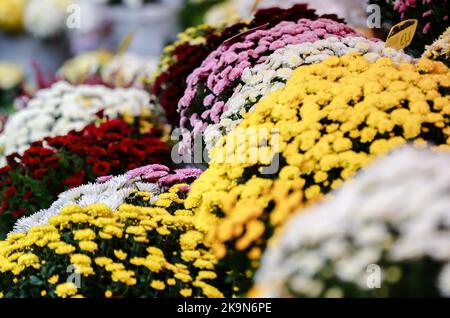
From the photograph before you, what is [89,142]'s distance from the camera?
11.5 ft

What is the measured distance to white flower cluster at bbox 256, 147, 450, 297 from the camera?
1667 mm

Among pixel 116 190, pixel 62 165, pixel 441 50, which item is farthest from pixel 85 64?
pixel 441 50

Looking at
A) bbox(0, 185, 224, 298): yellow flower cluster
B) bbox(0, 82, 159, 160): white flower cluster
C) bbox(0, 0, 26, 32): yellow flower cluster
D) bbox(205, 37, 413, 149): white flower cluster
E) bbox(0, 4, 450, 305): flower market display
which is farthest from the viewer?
bbox(0, 0, 26, 32): yellow flower cluster

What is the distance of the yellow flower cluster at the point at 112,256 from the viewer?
223cm

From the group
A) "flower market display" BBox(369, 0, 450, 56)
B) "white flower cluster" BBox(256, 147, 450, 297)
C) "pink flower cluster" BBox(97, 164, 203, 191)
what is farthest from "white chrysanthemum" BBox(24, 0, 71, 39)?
"white flower cluster" BBox(256, 147, 450, 297)

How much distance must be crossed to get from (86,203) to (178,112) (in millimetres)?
1074

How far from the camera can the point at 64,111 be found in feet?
13.6

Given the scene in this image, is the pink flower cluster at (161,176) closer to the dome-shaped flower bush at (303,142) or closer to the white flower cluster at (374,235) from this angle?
the dome-shaped flower bush at (303,142)

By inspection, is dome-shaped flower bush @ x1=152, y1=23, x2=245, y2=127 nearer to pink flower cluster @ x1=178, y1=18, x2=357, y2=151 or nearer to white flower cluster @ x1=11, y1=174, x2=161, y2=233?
pink flower cluster @ x1=178, y1=18, x2=357, y2=151

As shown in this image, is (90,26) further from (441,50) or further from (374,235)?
(374,235)

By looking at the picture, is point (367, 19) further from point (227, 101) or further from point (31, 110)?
point (31, 110)

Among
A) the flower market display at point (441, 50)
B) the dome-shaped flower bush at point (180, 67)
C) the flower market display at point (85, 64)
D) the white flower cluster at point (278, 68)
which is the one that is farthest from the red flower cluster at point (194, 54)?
the flower market display at point (85, 64)

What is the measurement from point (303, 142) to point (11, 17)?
4.25 m
